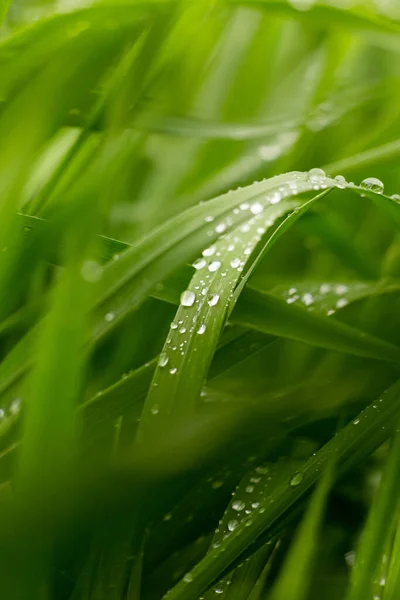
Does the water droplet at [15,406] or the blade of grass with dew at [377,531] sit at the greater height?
the water droplet at [15,406]

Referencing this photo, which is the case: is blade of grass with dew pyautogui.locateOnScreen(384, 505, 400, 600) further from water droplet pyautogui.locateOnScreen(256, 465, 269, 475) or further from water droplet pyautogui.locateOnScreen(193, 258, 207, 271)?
water droplet pyautogui.locateOnScreen(193, 258, 207, 271)

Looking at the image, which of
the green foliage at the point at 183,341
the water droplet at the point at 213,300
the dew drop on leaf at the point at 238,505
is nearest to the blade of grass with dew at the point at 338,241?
the green foliage at the point at 183,341

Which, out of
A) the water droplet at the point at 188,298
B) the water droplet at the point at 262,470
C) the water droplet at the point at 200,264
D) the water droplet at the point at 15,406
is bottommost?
the water droplet at the point at 262,470

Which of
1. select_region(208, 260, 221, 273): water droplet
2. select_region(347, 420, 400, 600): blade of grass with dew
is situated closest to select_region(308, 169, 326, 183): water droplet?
select_region(208, 260, 221, 273): water droplet

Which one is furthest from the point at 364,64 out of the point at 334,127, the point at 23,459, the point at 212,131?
the point at 23,459

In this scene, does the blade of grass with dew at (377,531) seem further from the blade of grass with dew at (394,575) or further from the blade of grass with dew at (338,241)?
the blade of grass with dew at (338,241)

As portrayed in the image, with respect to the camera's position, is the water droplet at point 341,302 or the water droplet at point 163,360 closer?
the water droplet at point 163,360

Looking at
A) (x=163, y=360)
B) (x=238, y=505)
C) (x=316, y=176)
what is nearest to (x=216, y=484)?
(x=238, y=505)

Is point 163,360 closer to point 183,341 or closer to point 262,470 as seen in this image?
point 183,341
